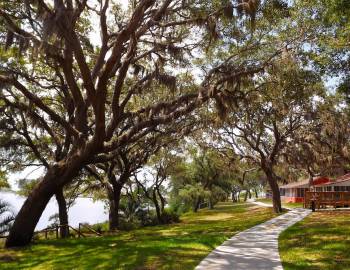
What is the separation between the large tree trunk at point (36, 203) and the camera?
17531 millimetres

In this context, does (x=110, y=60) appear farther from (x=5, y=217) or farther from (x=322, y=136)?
(x=322, y=136)

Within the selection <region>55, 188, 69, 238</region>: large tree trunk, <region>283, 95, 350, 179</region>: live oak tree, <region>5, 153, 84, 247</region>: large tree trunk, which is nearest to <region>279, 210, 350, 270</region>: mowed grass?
<region>5, 153, 84, 247</region>: large tree trunk

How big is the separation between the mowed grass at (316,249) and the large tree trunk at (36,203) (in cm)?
913

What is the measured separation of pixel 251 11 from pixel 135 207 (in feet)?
78.6

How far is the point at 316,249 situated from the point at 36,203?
11396 millimetres

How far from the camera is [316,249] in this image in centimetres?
1285

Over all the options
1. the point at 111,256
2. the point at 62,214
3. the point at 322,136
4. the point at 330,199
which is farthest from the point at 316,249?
the point at 322,136

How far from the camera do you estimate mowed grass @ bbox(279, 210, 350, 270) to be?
34.1ft

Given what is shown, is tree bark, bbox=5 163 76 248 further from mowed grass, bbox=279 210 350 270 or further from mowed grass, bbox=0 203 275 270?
mowed grass, bbox=279 210 350 270

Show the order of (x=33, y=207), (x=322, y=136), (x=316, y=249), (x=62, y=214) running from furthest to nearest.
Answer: (x=322, y=136) → (x=62, y=214) → (x=33, y=207) → (x=316, y=249)

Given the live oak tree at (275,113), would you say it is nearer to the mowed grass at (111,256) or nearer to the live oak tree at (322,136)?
the live oak tree at (322,136)

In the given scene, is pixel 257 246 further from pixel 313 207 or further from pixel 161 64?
pixel 313 207

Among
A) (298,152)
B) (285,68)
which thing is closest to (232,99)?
(285,68)

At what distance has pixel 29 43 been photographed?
13383 mm
